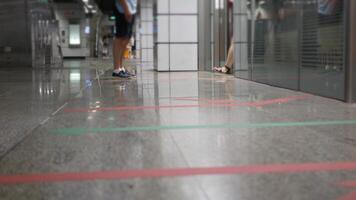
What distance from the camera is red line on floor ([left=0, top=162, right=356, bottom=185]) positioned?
7.21 feet

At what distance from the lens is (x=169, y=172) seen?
7.50 feet

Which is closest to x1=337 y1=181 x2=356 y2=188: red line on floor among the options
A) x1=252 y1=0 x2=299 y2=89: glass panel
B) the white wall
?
x1=252 y1=0 x2=299 y2=89: glass panel

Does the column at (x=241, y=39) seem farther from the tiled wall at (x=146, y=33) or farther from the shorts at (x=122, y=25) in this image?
the tiled wall at (x=146, y=33)

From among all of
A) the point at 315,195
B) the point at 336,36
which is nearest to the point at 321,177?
the point at 315,195

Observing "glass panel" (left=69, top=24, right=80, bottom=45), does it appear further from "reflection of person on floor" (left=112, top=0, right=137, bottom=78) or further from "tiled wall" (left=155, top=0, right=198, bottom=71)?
"reflection of person on floor" (left=112, top=0, right=137, bottom=78)

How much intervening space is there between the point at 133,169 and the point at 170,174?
197 mm

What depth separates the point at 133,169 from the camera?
2.34 metres

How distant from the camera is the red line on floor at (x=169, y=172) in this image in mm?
2197

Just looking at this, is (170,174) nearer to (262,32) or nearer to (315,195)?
(315,195)

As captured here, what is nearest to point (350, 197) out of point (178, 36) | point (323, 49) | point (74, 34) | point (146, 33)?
point (323, 49)

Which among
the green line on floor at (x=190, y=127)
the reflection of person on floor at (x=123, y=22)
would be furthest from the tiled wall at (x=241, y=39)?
the green line on floor at (x=190, y=127)

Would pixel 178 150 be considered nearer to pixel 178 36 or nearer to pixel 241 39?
pixel 241 39

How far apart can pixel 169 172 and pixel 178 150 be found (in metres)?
0.45

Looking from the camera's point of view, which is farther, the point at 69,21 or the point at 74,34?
the point at 69,21
